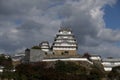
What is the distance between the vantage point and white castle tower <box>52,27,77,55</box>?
8719cm

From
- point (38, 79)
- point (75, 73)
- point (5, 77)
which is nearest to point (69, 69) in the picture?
point (75, 73)

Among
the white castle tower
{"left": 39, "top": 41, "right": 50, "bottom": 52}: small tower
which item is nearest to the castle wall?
the white castle tower

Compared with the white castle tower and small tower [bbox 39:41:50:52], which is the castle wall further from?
small tower [bbox 39:41:50:52]

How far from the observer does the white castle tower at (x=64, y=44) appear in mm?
87188

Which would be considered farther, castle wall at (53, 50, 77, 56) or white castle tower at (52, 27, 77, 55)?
white castle tower at (52, 27, 77, 55)

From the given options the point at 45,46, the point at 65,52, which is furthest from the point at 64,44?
the point at 45,46

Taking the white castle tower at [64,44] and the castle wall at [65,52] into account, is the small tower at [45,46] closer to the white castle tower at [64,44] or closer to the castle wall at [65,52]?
the white castle tower at [64,44]

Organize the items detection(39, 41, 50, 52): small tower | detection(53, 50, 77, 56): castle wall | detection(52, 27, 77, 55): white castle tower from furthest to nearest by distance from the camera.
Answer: detection(39, 41, 50, 52): small tower < detection(52, 27, 77, 55): white castle tower < detection(53, 50, 77, 56): castle wall

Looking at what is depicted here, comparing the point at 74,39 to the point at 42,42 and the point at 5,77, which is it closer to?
the point at 42,42

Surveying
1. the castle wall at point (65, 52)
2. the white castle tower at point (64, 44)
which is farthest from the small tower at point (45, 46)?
A: the castle wall at point (65, 52)

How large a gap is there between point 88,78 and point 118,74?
7.14 meters

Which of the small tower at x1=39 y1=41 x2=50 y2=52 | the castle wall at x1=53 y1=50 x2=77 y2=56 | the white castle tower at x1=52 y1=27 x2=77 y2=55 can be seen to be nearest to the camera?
the castle wall at x1=53 y1=50 x2=77 y2=56

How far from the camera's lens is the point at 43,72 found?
73.2 metres

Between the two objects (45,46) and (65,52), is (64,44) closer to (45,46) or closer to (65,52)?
(65,52)
